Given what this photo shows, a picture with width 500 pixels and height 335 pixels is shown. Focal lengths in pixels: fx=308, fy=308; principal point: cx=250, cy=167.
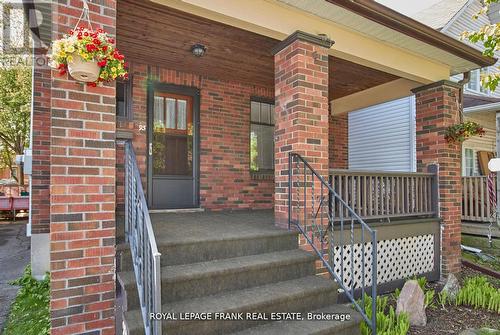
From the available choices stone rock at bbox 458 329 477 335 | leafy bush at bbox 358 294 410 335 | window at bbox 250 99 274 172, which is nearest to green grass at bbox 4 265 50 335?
leafy bush at bbox 358 294 410 335

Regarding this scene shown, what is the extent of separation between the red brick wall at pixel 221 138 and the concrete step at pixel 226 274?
7.71 feet

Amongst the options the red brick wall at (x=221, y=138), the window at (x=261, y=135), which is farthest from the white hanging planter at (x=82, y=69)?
the window at (x=261, y=135)

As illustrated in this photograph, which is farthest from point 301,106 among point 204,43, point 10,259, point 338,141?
point 10,259

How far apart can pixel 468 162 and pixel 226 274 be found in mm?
9368

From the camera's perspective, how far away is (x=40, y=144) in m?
4.16

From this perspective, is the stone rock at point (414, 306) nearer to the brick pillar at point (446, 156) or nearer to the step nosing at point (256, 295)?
the step nosing at point (256, 295)

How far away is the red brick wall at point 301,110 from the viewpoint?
3395mm

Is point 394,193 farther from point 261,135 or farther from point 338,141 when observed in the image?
point 338,141

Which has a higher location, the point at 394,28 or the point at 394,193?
the point at 394,28

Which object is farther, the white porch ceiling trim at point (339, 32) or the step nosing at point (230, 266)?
the white porch ceiling trim at point (339, 32)

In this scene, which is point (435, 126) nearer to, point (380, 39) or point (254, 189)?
point (380, 39)

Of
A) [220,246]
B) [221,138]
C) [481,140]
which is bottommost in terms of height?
[220,246]

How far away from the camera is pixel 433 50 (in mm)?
4465

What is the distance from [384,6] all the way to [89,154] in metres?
3.51
